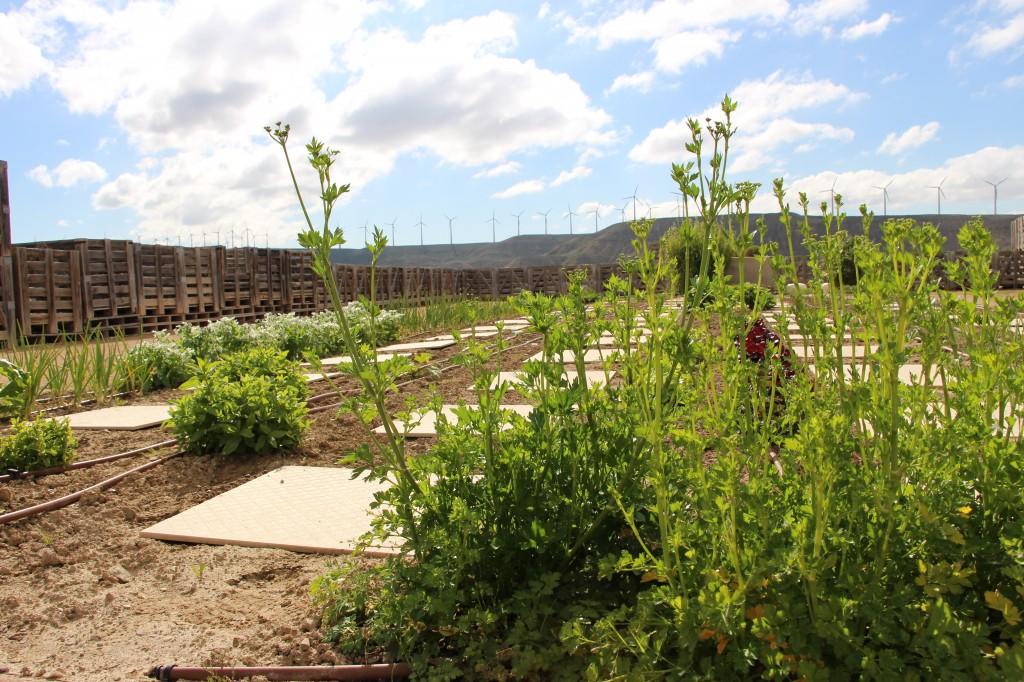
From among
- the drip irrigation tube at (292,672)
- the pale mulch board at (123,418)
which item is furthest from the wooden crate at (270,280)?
the drip irrigation tube at (292,672)

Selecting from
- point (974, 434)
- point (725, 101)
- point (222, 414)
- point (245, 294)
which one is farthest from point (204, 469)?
point (245, 294)

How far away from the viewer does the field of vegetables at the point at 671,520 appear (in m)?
1.06

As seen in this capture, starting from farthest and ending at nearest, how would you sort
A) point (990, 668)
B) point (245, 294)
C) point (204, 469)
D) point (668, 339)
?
point (245, 294) → point (204, 469) → point (668, 339) → point (990, 668)

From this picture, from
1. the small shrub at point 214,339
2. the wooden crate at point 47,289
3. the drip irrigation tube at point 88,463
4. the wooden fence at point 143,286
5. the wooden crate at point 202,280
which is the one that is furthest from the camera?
the wooden crate at point 202,280

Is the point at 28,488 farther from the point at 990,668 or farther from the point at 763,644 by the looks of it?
the point at 990,668

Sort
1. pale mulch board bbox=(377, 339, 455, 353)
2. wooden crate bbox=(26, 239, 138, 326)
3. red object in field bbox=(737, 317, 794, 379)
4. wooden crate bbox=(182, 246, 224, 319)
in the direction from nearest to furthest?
red object in field bbox=(737, 317, 794, 379)
pale mulch board bbox=(377, 339, 455, 353)
wooden crate bbox=(26, 239, 138, 326)
wooden crate bbox=(182, 246, 224, 319)

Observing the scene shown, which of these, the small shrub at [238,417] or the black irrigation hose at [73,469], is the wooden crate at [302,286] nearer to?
the black irrigation hose at [73,469]

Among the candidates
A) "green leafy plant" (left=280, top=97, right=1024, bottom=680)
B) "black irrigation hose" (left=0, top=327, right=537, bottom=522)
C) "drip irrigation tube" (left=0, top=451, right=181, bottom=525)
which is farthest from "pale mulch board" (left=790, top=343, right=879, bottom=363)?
"drip irrigation tube" (left=0, top=451, right=181, bottom=525)

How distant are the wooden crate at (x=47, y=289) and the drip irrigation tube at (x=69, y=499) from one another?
7668 millimetres

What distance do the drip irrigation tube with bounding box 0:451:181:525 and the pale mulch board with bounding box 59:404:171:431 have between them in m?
0.69

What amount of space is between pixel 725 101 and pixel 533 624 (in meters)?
1.06

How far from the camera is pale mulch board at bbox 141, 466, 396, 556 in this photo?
2086 millimetres

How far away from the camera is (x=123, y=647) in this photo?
1.57 m

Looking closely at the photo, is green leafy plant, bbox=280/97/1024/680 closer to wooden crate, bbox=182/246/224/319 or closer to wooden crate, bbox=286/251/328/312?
wooden crate, bbox=182/246/224/319
